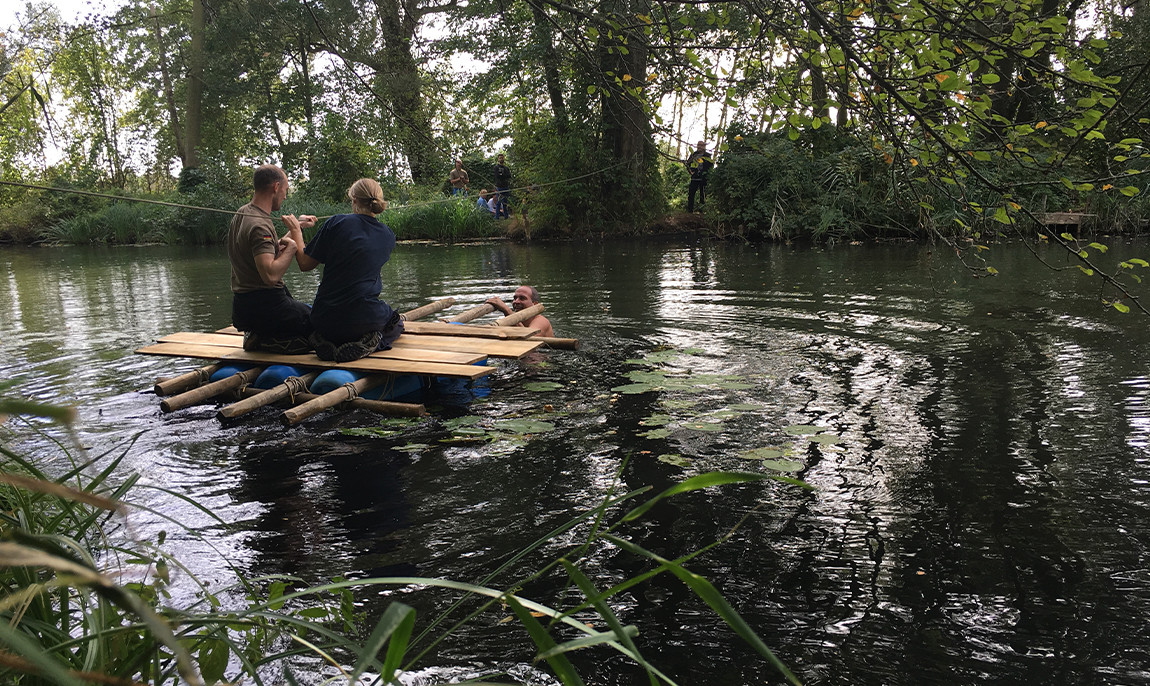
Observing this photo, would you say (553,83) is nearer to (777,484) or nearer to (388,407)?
(388,407)

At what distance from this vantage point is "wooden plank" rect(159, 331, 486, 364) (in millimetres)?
6273

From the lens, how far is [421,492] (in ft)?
14.7

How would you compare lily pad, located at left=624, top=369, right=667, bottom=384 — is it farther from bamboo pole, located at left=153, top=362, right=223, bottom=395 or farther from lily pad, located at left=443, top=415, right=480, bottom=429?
bamboo pole, located at left=153, top=362, right=223, bottom=395

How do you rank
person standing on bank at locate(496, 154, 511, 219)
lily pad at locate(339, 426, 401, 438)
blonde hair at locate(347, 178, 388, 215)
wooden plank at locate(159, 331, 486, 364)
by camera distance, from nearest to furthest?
lily pad at locate(339, 426, 401, 438) → wooden plank at locate(159, 331, 486, 364) → blonde hair at locate(347, 178, 388, 215) → person standing on bank at locate(496, 154, 511, 219)

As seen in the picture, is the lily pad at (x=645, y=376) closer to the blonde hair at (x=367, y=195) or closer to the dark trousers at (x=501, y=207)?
the blonde hair at (x=367, y=195)

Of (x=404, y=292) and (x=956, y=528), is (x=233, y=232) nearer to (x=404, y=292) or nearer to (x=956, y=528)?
(x=956, y=528)

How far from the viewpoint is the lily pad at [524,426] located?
5.50 meters

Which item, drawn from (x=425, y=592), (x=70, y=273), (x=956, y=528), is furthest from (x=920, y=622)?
(x=70, y=273)

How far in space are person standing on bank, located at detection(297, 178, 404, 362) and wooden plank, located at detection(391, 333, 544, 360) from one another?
0.41m

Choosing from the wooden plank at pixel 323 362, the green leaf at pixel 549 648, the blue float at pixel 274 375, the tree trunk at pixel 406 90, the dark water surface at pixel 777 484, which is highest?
the tree trunk at pixel 406 90

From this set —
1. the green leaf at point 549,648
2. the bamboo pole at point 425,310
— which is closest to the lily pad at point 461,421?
the bamboo pole at point 425,310

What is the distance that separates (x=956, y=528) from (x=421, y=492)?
2505 mm

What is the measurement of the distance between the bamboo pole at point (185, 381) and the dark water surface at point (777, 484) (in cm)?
13

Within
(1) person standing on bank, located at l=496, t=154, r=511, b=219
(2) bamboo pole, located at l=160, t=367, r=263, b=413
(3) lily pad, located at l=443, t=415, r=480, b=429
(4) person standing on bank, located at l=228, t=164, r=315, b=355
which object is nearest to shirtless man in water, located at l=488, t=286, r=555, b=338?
(4) person standing on bank, located at l=228, t=164, r=315, b=355
